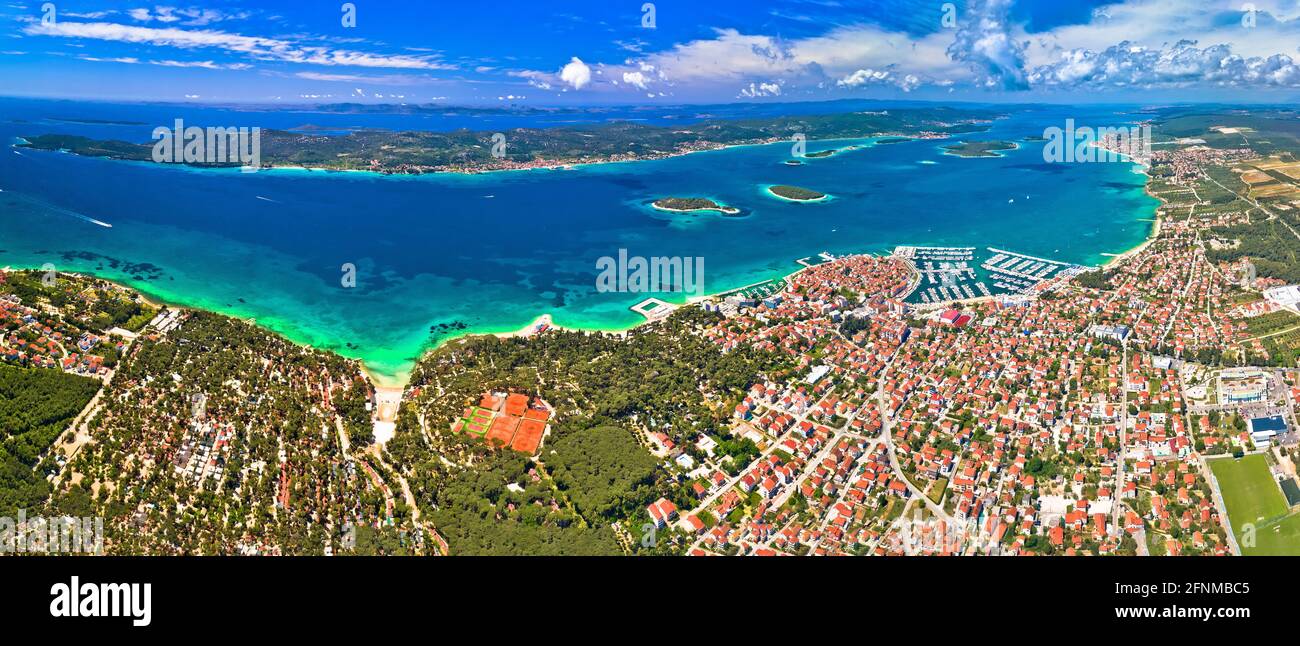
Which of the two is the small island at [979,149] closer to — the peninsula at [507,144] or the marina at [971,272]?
the peninsula at [507,144]

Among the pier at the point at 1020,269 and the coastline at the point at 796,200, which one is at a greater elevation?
the coastline at the point at 796,200

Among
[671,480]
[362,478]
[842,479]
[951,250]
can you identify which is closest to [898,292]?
[951,250]

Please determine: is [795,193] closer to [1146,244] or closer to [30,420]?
[1146,244]

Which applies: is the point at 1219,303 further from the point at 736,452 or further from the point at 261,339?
the point at 261,339

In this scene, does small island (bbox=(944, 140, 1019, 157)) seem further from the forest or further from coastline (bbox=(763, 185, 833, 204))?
the forest

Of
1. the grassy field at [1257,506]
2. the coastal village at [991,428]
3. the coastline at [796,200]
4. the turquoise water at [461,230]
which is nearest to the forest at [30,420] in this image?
the turquoise water at [461,230]

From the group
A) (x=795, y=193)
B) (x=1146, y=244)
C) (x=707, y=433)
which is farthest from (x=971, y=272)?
(x=795, y=193)

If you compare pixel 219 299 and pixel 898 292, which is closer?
pixel 219 299
